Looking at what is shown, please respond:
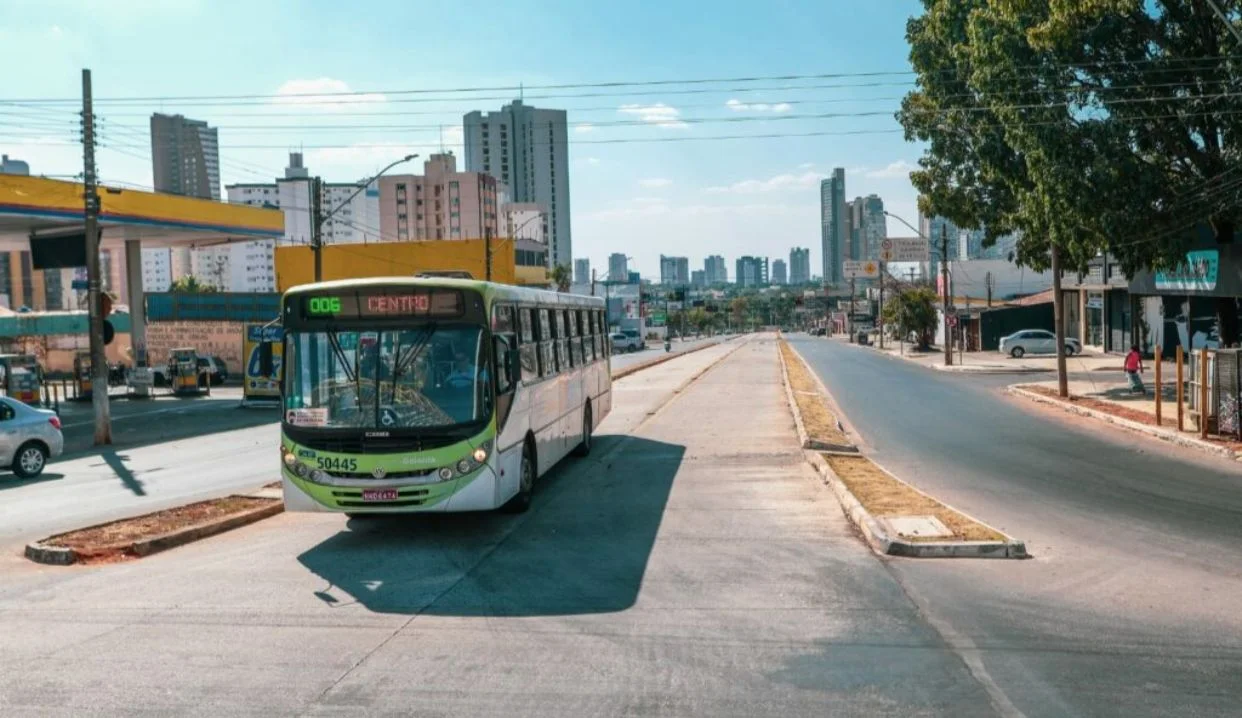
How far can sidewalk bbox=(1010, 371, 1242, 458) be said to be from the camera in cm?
1998

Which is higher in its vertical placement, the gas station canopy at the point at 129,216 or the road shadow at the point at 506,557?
the gas station canopy at the point at 129,216

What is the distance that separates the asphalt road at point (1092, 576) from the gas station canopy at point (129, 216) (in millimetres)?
27410

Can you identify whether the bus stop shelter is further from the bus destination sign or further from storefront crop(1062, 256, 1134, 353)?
storefront crop(1062, 256, 1134, 353)

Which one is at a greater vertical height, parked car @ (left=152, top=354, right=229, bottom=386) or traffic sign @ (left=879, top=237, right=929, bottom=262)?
traffic sign @ (left=879, top=237, right=929, bottom=262)

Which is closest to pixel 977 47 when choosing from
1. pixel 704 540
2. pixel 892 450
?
pixel 892 450

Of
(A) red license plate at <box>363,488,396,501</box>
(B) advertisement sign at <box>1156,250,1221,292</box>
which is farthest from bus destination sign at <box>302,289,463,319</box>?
(B) advertisement sign at <box>1156,250,1221,292</box>

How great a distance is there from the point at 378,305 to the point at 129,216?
31065 millimetres

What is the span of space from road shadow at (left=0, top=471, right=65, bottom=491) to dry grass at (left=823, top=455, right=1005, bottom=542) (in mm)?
13686

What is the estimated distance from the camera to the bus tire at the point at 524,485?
13.1 meters

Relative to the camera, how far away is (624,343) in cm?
9575

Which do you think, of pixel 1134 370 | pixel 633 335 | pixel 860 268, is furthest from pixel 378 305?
pixel 860 268

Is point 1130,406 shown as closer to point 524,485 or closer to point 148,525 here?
point 524,485

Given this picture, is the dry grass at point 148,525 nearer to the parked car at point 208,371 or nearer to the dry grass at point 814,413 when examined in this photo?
the dry grass at point 814,413

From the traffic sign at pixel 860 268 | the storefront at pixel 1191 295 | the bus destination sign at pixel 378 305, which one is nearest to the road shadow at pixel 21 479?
the bus destination sign at pixel 378 305
